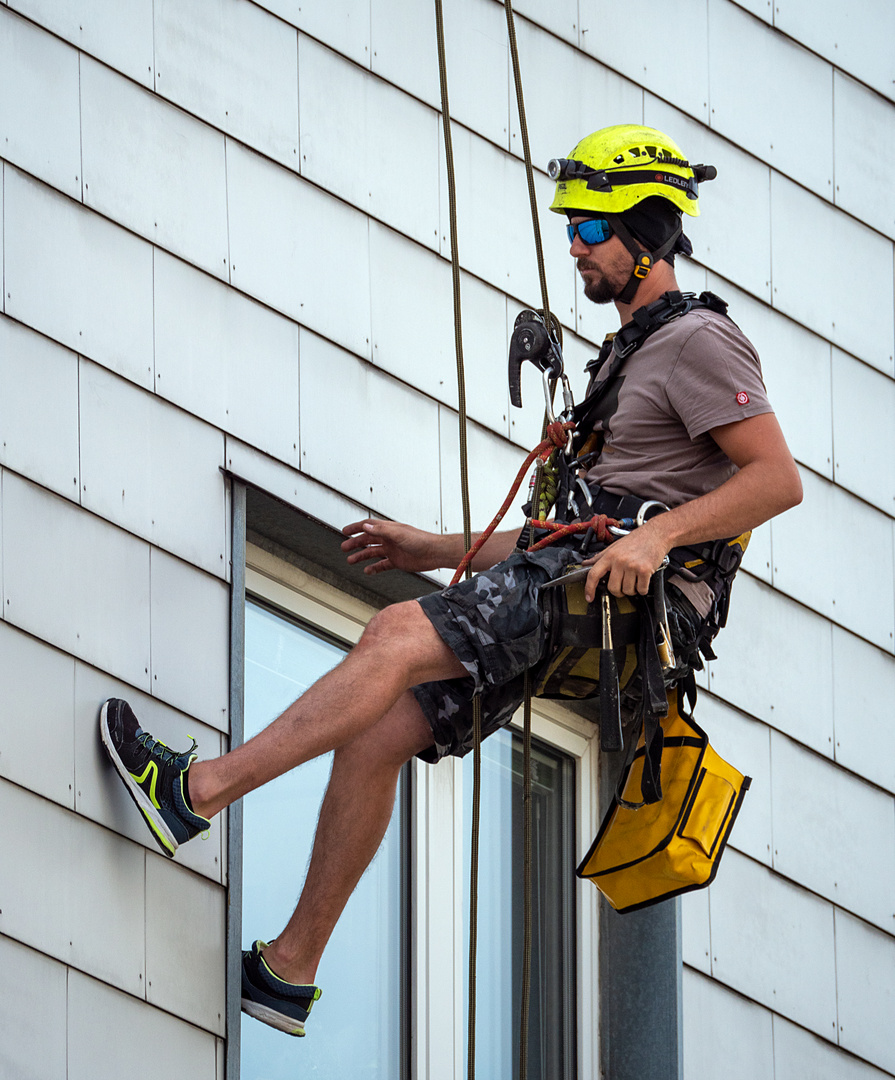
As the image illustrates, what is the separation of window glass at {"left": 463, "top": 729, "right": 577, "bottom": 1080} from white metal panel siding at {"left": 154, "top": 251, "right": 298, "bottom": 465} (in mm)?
1068

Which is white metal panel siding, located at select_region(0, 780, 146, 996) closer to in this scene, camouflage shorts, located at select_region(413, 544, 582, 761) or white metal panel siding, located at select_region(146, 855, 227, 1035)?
white metal panel siding, located at select_region(146, 855, 227, 1035)

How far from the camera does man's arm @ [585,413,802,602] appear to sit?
11.5 feet

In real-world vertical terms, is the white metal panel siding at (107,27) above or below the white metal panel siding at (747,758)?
above

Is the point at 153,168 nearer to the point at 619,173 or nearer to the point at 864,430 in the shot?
the point at 619,173

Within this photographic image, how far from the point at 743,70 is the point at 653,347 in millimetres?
1780

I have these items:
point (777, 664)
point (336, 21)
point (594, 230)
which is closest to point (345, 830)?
point (594, 230)

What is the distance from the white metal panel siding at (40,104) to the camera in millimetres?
3967

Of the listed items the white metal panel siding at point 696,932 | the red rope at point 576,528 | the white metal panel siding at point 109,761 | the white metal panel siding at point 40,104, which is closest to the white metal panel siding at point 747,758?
the white metal panel siding at point 696,932

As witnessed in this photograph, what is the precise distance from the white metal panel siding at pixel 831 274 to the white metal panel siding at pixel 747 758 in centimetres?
117

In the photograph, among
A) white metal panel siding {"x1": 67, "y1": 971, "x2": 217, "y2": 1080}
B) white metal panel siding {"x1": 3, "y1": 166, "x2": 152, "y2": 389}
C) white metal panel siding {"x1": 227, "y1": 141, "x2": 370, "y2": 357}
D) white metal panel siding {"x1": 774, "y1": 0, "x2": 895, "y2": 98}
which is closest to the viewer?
white metal panel siding {"x1": 67, "y1": 971, "x2": 217, "y2": 1080}

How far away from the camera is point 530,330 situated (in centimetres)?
387

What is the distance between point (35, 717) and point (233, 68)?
164 cm

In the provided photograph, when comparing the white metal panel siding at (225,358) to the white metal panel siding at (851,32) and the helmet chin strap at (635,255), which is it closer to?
the helmet chin strap at (635,255)

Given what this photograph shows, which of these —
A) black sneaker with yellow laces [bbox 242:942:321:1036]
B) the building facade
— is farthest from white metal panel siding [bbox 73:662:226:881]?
black sneaker with yellow laces [bbox 242:942:321:1036]
